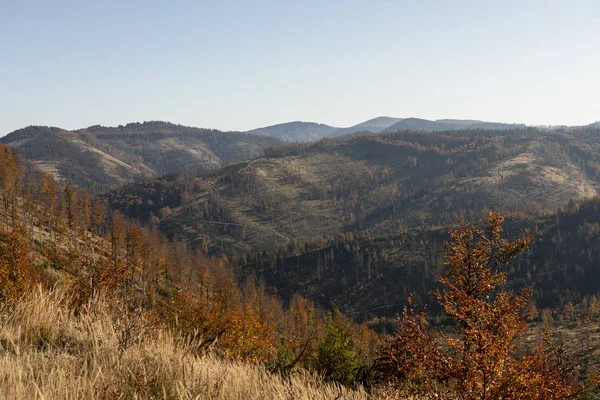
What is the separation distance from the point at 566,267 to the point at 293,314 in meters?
129

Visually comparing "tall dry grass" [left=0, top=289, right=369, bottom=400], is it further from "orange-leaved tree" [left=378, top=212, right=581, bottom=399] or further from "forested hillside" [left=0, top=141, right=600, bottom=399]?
"orange-leaved tree" [left=378, top=212, right=581, bottom=399]

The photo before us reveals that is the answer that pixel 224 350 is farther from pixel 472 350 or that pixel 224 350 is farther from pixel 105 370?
pixel 472 350

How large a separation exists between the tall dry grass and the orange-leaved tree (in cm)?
216

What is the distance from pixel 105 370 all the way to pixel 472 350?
33.5 ft

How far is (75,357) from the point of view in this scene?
167 inches

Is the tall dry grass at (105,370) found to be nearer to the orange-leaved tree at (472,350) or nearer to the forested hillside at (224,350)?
the forested hillside at (224,350)

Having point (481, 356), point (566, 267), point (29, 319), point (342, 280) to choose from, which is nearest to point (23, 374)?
point (29, 319)

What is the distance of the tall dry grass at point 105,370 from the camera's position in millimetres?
3479

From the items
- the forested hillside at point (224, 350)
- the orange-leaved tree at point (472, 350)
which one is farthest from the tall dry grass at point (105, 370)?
the orange-leaved tree at point (472, 350)

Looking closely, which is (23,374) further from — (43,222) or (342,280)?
(342,280)

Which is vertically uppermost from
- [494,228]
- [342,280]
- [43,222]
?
[494,228]

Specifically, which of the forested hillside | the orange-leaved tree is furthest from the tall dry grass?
the orange-leaved tree

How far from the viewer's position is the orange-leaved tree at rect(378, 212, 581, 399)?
832 cm

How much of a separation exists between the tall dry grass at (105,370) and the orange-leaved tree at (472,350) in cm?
216
